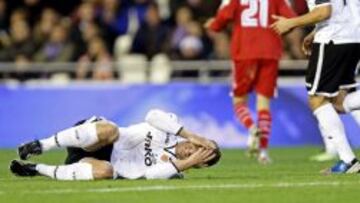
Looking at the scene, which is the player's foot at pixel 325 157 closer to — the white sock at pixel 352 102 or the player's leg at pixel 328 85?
the white sock at pixel 352 102

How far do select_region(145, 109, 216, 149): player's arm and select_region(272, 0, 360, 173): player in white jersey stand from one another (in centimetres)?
174

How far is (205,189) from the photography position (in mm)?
11477

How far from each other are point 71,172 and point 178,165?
1.05 m

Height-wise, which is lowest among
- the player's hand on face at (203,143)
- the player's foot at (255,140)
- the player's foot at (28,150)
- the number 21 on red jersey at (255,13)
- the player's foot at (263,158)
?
the player's foot at (263,158)

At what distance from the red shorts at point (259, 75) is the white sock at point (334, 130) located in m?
4.33

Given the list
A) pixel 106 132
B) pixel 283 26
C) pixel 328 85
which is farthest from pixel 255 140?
pixel 106 132

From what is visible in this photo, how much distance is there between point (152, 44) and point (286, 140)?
3660 millimetres

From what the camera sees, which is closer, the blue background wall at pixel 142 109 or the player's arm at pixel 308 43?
the player's arm at pixel 308 43

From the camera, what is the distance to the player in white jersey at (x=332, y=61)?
1333 cm

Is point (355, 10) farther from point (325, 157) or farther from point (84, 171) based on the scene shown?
point (325, 157)

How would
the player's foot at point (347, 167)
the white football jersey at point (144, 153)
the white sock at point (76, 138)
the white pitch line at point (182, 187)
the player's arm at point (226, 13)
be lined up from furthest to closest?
the player's arm at point (226, 13)
the player's foot at point (347, 167)
the white football jersey at point (144, 153)
the white sock at point (76, 138)
the white pitch line at point (182, 187)

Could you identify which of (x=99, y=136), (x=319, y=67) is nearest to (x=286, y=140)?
(x=319, y=67)

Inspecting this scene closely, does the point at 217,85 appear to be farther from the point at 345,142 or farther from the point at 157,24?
the point at 345,142

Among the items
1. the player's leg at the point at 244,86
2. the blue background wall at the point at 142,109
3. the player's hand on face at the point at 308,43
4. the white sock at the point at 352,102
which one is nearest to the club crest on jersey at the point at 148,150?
the white sock at the point at 352,102
